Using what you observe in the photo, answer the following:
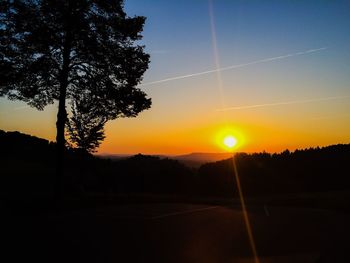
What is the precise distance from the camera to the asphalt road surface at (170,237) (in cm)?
873

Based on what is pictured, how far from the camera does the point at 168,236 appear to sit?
1088 cm

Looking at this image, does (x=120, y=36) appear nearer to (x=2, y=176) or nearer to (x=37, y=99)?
(x=37, y=99)

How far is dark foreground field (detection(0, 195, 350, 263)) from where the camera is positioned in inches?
345

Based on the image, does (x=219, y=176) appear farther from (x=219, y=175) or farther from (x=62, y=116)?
(x=62, y=116)

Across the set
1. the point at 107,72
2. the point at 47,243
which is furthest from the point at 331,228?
the point at 107,72

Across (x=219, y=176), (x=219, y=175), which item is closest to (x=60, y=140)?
(x=219, y=176)

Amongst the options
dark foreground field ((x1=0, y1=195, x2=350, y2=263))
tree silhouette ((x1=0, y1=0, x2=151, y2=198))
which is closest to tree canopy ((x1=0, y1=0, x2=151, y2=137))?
tree silhouette ((x1=0, y1=0, x2=151, y2=198))

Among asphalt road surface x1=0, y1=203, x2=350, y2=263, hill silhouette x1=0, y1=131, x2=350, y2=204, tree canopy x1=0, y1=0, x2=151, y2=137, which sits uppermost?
tree canopy x1=0, y1=0, x2=151, y2=137

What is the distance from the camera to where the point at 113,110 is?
22.6 meters

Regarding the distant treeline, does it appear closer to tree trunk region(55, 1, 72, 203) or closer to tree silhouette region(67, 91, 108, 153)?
tree silhouette region(67, 91, 108, 153)

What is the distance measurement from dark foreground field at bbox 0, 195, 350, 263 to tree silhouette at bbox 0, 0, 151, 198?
7.74m

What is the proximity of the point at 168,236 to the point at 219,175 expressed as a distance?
88.4 ft

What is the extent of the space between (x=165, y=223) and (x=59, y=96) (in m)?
11.0

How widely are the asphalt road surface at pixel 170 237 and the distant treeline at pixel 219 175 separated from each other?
18.3 m
